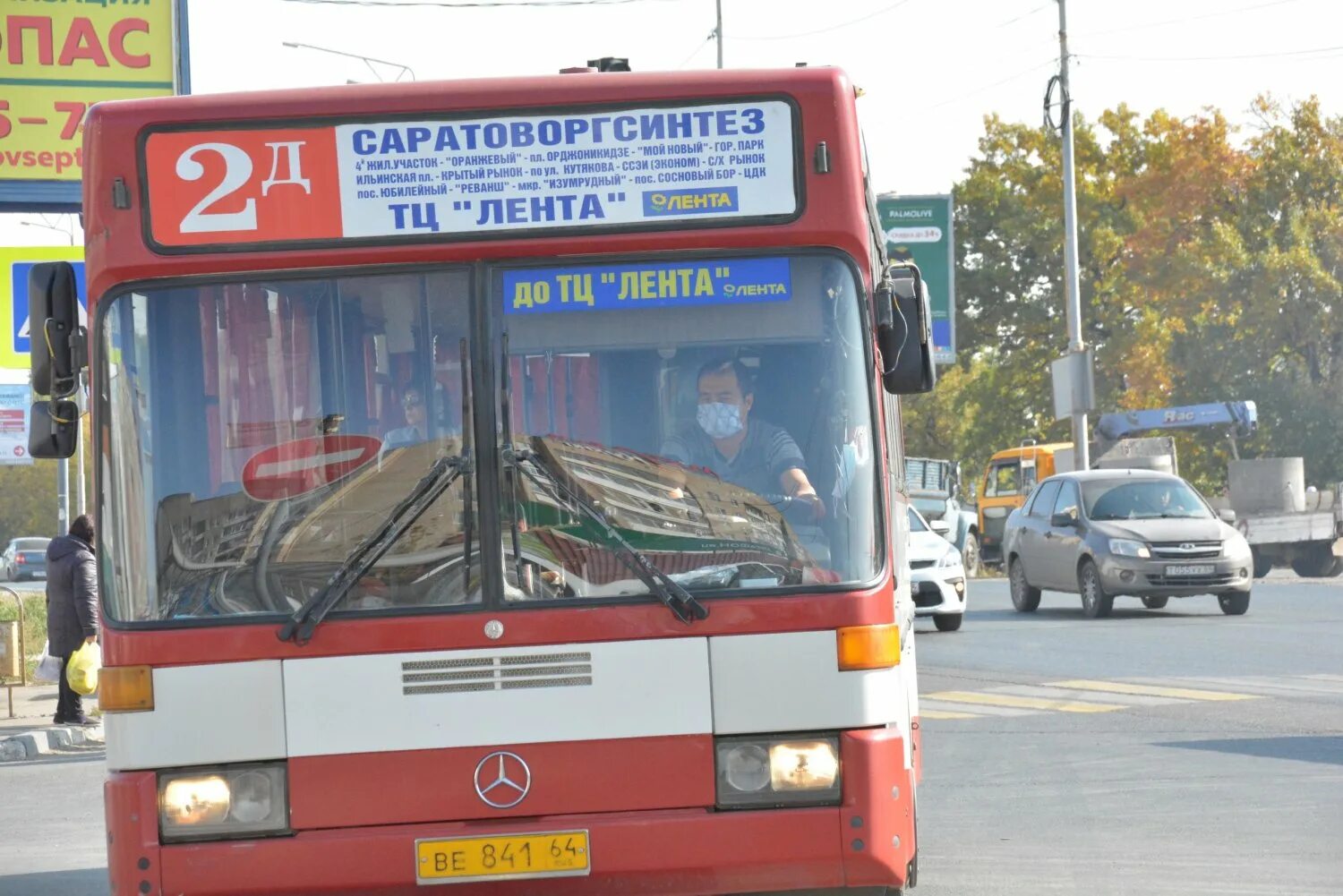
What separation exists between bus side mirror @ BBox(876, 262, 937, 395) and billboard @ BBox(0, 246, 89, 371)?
14.1m

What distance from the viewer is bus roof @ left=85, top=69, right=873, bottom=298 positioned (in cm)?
611

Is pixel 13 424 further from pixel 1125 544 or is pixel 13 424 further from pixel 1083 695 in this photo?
pixel 1083 695

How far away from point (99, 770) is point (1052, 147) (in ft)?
147

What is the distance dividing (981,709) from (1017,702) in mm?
498

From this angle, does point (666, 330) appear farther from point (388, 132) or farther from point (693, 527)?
point (388, 132)

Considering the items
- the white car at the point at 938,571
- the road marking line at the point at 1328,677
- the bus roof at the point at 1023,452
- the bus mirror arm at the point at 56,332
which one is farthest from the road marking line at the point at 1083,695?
the bus roof at the point at 1023,452

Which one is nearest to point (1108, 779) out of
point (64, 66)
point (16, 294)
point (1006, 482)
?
point (64, 66)

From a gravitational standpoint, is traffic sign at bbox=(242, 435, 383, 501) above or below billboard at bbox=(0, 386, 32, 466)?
below

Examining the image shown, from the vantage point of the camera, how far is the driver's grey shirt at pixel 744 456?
6.04 meters

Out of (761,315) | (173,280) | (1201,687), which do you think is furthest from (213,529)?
(1201,687)

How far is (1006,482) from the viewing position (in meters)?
45.9

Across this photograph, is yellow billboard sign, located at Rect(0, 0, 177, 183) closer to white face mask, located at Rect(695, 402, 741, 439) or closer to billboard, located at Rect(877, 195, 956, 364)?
white face mask, located at Rect(695, 402, 741, 439)

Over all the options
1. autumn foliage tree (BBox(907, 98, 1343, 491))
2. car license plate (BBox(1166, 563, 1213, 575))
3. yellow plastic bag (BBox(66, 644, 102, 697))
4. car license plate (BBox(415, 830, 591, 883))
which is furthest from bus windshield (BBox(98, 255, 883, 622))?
autumn foliage tree (BBox(907, 98, 1343, 491))

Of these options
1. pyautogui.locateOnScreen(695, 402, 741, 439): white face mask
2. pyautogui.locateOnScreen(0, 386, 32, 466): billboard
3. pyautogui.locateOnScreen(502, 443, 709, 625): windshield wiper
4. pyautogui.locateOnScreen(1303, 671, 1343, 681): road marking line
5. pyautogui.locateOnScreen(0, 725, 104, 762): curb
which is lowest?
pyautogui.locateOnScreen(1303, 671, 1343, 681): road marking line
